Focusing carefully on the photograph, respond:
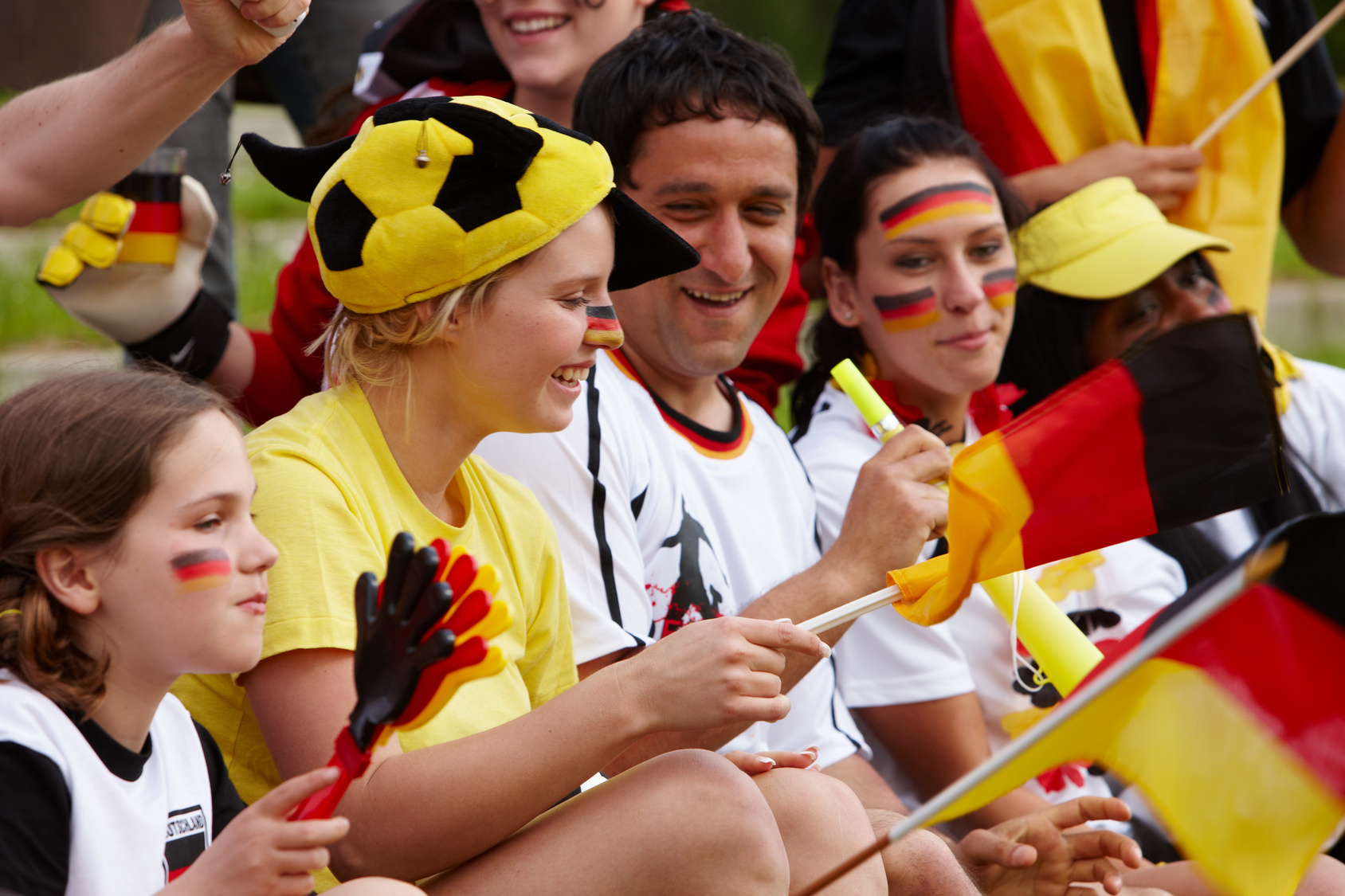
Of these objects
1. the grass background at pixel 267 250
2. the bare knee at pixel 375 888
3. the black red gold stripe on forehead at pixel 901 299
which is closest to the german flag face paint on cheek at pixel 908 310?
the black red gold stripe on forehead at pixel 901 299

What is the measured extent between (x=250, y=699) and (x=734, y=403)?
116 cm

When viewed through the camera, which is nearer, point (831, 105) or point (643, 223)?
point (643, 223)

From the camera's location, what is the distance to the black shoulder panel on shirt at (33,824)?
4.19 feet

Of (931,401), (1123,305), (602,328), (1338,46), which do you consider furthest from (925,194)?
(1338,46)

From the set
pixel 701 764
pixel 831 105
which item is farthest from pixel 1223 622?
pixel 831 105

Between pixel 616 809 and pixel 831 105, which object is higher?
pixel 831 105

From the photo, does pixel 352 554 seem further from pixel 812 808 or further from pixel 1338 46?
pixel 1338 46

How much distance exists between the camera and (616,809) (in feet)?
4.97

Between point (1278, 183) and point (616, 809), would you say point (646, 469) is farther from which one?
point (1278, 183)

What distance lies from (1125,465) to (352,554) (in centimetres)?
91

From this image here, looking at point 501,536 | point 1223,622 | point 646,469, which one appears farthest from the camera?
point 646,469

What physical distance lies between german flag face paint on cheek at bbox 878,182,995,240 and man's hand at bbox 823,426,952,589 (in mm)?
776

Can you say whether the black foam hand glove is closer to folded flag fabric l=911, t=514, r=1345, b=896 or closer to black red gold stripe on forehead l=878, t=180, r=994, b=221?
folded flag fabric l=911, t=514, r=1345, b=896

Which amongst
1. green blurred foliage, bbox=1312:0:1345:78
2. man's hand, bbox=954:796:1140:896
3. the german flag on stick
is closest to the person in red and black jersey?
man's hand, bbox=954:796:1140:896
